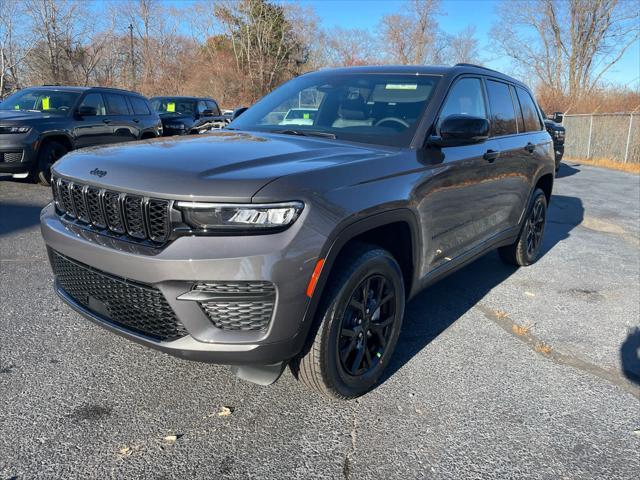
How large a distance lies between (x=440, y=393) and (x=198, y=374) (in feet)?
4.66

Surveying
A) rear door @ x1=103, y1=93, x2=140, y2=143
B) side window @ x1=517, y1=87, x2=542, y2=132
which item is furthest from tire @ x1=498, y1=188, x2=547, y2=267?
rear door @ x1=103, y1=93, x2=140, y2=143

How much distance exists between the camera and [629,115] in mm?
18703

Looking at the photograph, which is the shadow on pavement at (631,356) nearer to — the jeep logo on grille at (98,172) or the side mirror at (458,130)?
the side mirror at (458,130)

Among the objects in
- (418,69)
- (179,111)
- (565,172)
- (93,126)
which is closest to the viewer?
(418,69)

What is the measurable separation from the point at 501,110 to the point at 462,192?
54.8 inches

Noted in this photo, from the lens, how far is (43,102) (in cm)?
913

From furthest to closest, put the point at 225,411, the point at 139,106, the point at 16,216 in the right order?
1. the point at 139,106
2. the point at 16,216
3. the point at 225,411

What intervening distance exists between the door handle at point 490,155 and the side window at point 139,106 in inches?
343

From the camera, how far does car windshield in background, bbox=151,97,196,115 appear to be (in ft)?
52.6

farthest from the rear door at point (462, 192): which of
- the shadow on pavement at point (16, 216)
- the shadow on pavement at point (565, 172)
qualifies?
the shadow on pavement at point (565, 172)

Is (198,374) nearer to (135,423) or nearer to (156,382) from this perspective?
(156,382)

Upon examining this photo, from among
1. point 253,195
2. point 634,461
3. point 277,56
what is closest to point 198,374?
point 253,195

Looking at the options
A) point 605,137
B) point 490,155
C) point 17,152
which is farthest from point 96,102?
point 605,137

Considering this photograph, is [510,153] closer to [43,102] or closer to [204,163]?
[204,163]
